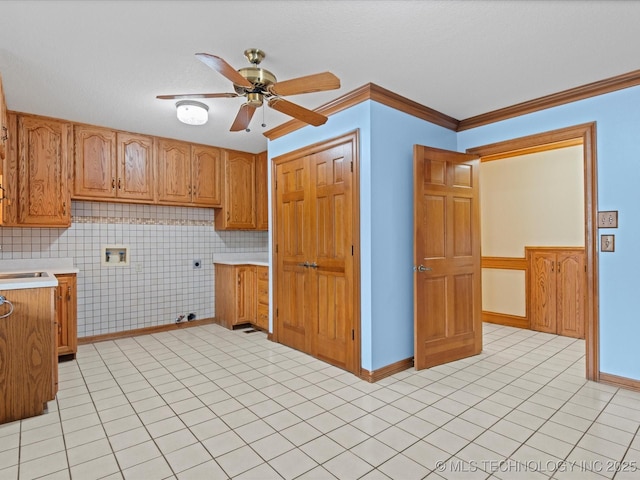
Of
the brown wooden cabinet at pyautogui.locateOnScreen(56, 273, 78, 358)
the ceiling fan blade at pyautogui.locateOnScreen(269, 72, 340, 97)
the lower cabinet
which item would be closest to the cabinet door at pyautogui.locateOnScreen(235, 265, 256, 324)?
the lower cabinet

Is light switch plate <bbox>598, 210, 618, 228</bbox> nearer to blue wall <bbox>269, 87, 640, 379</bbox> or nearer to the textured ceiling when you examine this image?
blue wall <bbox>269, 87, 640, 379</bbox>

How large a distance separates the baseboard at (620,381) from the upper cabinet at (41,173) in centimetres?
523

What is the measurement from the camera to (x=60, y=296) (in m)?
3.50

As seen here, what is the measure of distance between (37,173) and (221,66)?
2.95 metres

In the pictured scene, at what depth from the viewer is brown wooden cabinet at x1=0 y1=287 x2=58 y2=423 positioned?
7.57 feet

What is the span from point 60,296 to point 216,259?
1.99 m

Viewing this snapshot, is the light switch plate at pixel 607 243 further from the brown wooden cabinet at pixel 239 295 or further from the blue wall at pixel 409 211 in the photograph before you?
the brown wooden cabinet at pixel 239 295

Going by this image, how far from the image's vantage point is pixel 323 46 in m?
2.31

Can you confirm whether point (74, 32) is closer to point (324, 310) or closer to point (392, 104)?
point (392, 104)

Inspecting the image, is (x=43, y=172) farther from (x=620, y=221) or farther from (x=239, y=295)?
(x=620, y=221)

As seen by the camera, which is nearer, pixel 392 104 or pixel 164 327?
pixel 392 104

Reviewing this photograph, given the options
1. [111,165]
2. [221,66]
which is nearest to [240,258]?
[111,165]

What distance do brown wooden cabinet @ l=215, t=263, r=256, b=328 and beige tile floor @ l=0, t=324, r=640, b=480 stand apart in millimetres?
1211

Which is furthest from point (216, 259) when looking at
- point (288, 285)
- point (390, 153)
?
point (390, 153)
